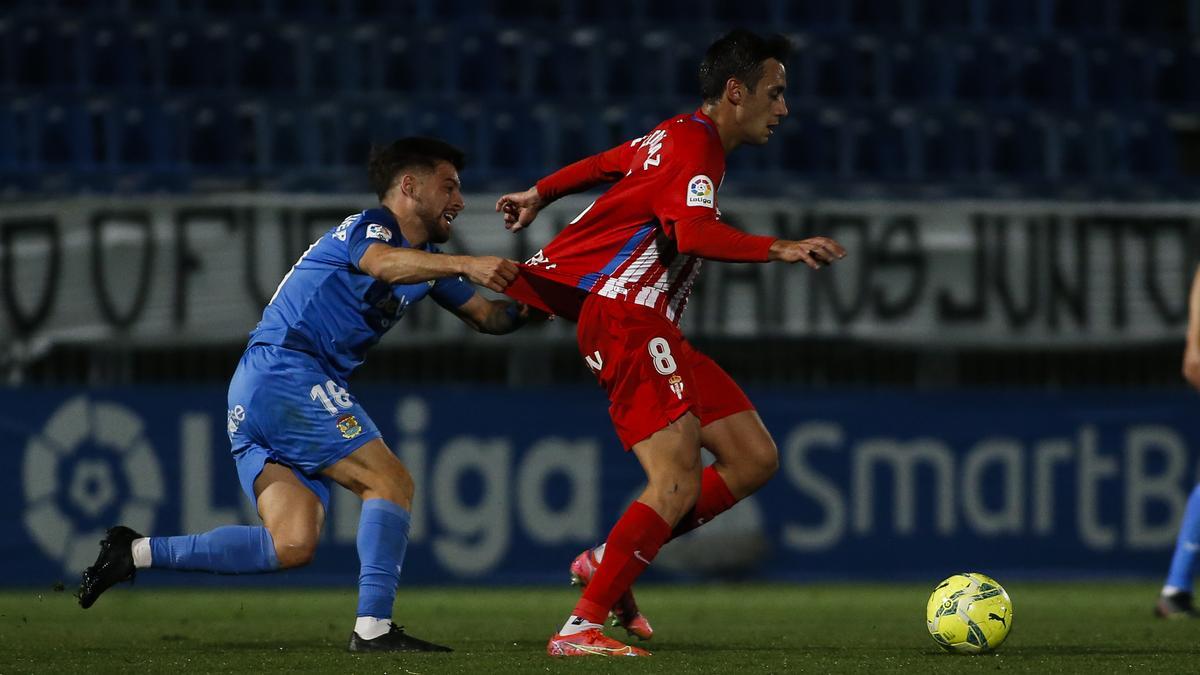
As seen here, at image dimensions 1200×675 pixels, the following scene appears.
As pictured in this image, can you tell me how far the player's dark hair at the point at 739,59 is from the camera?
18.6 feet

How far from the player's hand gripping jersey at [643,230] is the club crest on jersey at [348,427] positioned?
2.21ft

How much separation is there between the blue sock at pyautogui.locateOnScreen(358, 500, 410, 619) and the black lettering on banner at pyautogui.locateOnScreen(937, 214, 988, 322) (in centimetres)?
622

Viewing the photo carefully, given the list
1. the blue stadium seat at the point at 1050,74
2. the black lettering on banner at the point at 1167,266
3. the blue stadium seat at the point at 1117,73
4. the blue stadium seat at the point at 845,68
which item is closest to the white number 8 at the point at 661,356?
the black lettering on banner at the point at 1167,266

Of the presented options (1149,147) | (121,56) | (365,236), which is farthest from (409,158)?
(1149,147)

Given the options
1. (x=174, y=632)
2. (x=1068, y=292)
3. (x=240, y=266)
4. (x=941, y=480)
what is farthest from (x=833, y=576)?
(x=174, y=632)

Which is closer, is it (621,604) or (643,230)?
(643,230)

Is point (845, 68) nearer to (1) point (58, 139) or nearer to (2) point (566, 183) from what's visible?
(1) point (58, 139)

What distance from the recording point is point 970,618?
5660 mm

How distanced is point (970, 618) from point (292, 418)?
7.57ft

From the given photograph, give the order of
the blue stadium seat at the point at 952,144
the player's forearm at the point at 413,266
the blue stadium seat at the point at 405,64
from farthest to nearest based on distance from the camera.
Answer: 1. the blue stadium seat at the point at 952,144
2. the blue stadium seat at the point at 405,64
3. the player's forearm at the point at 413,266

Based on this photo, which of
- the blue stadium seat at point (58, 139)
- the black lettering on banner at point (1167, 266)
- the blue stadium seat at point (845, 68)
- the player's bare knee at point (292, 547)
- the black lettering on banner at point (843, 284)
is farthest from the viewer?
the blue stadium seat at point (845, 68)

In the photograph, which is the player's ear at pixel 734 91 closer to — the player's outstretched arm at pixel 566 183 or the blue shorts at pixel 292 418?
the player's outstretched arm at pixel 566 183

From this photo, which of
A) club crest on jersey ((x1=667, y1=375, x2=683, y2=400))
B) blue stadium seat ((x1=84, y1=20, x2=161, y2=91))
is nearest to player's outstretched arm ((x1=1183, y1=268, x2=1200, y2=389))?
club crest on jersey ((x1=667, y1=375, x2=683, y2=400))

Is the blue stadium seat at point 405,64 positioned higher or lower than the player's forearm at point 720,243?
higher
